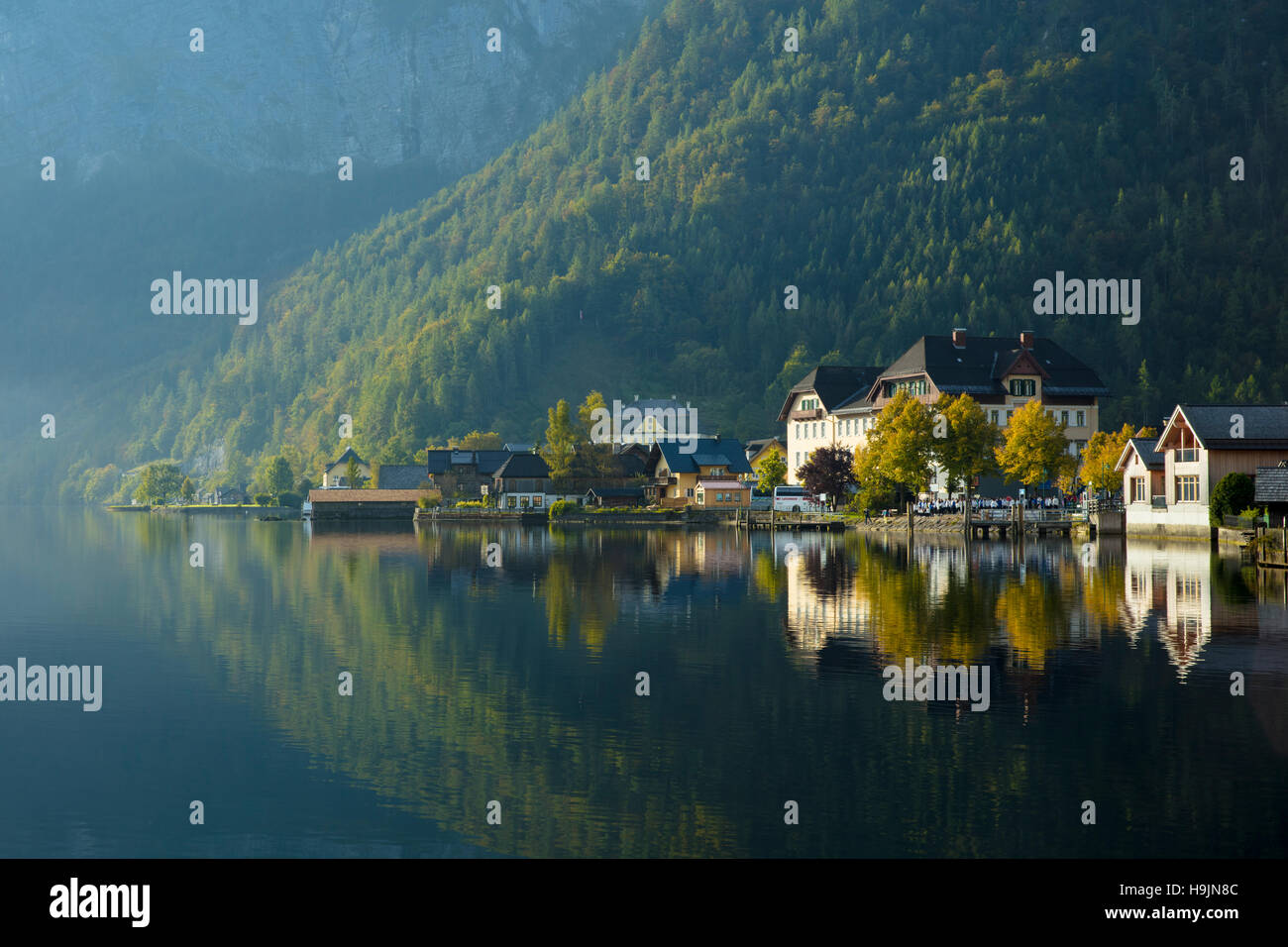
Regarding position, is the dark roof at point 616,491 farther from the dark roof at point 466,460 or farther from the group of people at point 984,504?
the group of people at point 984,504

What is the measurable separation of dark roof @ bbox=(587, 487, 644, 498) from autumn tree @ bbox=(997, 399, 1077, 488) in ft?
175

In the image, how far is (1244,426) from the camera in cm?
7712

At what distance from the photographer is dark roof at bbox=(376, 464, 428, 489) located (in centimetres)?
17038

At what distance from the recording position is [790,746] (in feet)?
74.5

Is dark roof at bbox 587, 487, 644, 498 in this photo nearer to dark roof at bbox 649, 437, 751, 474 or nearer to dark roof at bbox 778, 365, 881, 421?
dark roof at bbox 649, 437, 751, 474

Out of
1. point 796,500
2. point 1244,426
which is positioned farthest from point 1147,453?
point 796,500

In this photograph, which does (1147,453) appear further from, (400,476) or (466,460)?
(400,476)

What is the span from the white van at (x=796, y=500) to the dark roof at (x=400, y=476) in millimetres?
59139

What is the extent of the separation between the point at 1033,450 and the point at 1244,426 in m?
24.3

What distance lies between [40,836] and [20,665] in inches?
628

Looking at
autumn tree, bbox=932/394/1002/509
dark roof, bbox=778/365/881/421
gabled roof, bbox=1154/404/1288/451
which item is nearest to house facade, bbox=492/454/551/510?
dark roof, bbox=778/365/881/421

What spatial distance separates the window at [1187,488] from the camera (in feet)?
260

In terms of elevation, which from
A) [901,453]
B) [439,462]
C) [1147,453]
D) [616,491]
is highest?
[439,462]

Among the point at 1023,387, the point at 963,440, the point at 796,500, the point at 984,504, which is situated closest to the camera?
the point at 963,440
